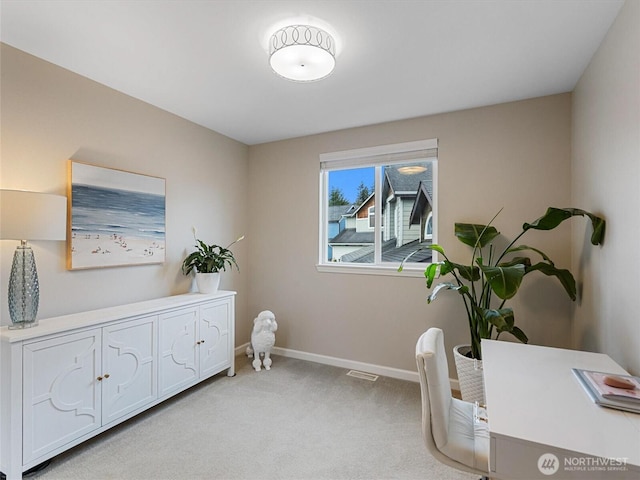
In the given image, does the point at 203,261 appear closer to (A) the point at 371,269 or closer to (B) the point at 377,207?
(A) the point at 371,269

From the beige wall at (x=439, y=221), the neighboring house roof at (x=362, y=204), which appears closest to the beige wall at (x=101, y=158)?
the beige wall at (x=439, y=221)

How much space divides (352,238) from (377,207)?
0.44 m

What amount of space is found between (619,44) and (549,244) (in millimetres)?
1413

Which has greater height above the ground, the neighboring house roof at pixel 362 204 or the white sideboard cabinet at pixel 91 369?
the neighboring house roof at pixel 362 204

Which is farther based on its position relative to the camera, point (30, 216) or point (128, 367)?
point (128, 367)

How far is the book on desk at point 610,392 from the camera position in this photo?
3.60 feet

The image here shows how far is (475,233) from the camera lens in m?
2.56

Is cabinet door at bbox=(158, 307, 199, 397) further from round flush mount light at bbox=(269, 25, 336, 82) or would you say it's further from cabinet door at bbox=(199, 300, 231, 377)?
round flush mount light at bbox=(269, 25, 336, 82)

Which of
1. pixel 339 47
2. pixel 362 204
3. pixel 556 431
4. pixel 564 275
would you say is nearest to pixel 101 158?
pixel 339 47

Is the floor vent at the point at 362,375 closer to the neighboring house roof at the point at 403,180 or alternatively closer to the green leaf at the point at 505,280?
the green leaf at the point at 505,280

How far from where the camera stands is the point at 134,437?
214cm

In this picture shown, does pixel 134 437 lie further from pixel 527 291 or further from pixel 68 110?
pixel 527 291

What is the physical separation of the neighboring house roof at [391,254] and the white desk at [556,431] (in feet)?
5.96

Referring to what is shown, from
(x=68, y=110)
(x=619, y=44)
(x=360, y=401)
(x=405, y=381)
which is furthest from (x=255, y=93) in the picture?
(x=405, y=381)
